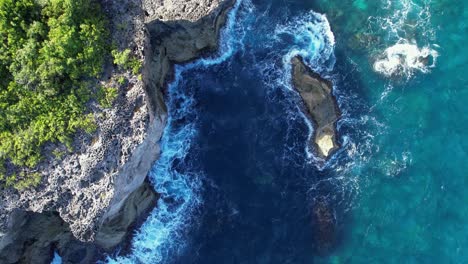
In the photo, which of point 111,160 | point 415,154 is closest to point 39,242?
point 111,160

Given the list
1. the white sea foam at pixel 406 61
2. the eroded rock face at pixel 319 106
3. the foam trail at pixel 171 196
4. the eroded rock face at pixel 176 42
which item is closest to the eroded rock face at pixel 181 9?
the eroded rock face at pixel 176 42

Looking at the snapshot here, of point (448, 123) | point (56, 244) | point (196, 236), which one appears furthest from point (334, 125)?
point (56, 244)

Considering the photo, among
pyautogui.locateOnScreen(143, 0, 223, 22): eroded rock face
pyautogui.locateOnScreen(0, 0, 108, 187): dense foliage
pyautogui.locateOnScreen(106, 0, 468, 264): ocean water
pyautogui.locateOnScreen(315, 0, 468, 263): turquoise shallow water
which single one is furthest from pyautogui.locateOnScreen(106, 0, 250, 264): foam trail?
pyautogui.locateOnScreen(315, 0, 468, 263): turquoise shallow water

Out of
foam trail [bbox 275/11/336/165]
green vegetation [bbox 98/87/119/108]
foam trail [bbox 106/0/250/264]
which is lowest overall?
foam trail [bbox 106/0/250/264]

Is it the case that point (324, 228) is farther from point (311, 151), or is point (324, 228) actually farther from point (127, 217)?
point (127, 217)

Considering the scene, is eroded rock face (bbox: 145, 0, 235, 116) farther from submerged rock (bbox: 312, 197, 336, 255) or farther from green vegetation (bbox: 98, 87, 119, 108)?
submerged rock (bbox: 312, 197, 336, 255)
